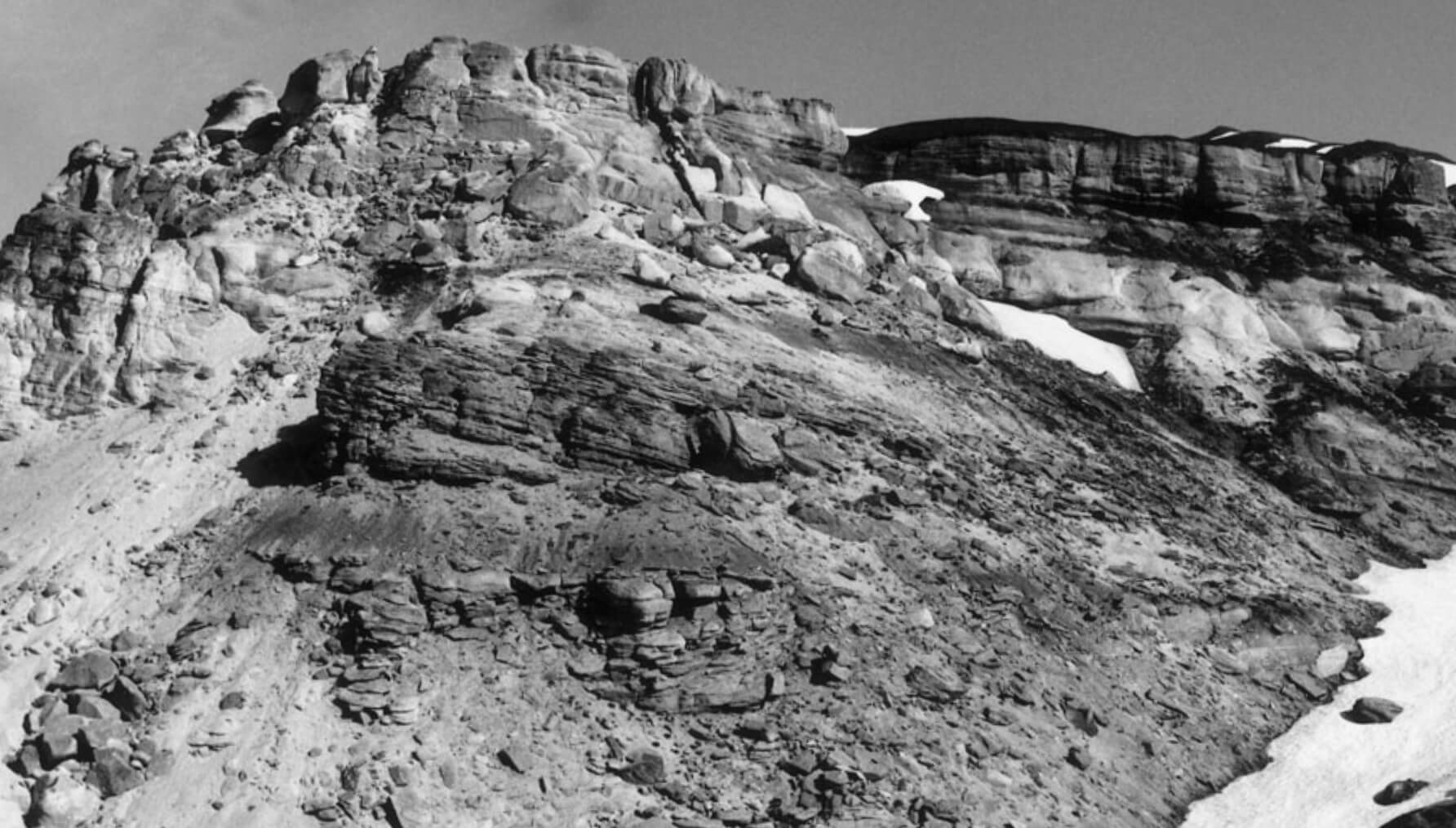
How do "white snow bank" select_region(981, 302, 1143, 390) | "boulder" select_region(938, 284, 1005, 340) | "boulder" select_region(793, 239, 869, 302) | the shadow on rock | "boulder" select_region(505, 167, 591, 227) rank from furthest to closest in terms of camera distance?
"white snow bank" select_region(981, 302, 1143, 390) → "boulder" select_region(938, 284, 1005, 340) → "boulder" select_region(793, 239, 869, 302) → "boulder" select_region(505, 167, 591, 227) → the shadow on rock

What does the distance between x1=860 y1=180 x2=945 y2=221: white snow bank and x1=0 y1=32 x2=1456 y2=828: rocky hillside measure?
8.4 inches

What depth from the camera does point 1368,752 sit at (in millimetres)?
26312

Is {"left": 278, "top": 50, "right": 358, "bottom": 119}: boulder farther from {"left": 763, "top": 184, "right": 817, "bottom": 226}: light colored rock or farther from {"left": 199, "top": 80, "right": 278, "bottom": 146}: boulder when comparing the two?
{"left": 763, "top": 184, "right": 817, "bottom": 226}: light colored rock

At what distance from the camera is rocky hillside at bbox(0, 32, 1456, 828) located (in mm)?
22672

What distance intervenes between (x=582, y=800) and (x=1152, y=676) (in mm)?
12604

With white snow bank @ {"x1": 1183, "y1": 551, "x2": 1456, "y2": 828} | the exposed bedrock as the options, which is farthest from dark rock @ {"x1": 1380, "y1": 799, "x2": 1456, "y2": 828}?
the exposed bedrock

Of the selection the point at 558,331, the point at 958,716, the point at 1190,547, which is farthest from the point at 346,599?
the point at 1190,547

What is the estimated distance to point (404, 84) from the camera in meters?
40.4

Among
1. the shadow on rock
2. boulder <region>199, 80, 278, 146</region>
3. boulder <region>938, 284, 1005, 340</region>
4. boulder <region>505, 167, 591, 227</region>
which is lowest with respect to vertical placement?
the shadow on rock

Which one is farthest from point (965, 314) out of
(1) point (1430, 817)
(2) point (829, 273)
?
(1) point (1430, 817)

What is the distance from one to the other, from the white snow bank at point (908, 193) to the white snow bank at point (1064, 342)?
4734 mm

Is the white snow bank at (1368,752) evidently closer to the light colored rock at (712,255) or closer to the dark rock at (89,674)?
the light colored rock at (712,255)

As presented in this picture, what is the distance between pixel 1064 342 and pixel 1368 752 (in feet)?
64.9

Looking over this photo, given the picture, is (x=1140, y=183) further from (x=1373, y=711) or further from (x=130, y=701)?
(x=130, y=701)
